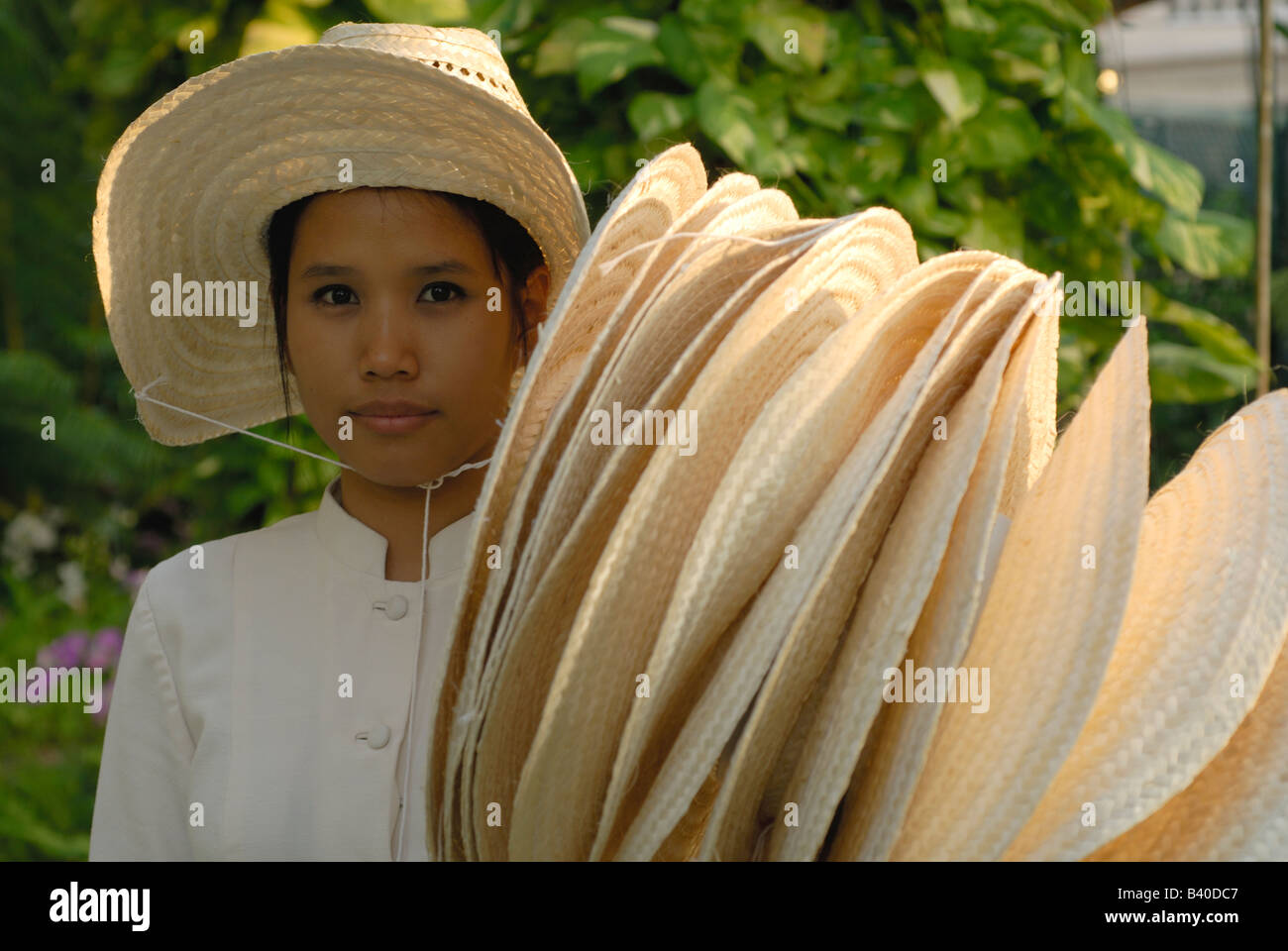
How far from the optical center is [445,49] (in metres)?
1.12

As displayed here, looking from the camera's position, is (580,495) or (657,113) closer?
(580,495)

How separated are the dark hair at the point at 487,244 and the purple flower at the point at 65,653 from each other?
1853 mm

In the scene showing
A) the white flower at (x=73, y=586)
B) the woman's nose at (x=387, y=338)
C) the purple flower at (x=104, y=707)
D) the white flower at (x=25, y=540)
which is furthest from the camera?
the white flower at (x=25, y=540)

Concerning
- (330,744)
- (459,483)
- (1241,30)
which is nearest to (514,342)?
(459,483)

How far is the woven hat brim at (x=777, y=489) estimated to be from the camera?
2.36 feet

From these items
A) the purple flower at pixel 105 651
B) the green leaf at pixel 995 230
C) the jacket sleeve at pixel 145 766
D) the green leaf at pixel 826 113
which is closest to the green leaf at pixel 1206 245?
the green leaf at pixel 995 230

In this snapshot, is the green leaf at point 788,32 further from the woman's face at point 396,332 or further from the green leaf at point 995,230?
the woman's face at point 396,332

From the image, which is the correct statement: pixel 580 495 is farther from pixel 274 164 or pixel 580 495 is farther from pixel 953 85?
pixel 953 85

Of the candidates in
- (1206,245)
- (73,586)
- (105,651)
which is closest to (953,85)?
(1206,245)

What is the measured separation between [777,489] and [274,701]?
2.06 ft

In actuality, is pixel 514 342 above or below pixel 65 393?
below
